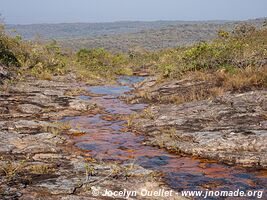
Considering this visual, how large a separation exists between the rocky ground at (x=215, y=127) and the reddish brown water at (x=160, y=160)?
1.66ft

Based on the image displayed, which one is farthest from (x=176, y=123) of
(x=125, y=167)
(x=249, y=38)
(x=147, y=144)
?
(x=249, y=38)

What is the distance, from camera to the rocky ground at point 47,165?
7.57m

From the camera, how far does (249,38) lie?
1148 inches

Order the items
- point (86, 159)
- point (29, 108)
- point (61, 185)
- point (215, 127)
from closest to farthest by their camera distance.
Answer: point (61, 185) < point (86, 159) < point (215, 127) < point (29, 108)

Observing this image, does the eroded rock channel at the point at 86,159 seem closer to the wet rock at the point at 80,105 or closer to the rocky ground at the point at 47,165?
the rocky ground at the point at 47,165

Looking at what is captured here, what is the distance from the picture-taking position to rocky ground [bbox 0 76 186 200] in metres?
7.57

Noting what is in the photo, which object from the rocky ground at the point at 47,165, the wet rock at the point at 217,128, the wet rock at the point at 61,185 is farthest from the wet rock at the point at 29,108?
the wet rock at the point at 61,185

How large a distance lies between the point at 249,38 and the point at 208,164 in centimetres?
2121

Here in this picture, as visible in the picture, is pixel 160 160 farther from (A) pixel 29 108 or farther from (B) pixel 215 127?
(A) pixel 29 108

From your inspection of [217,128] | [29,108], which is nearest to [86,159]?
[217,128]

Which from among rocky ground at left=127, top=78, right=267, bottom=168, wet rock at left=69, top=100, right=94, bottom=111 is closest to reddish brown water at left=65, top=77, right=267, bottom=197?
rocky ground at left=127, top=78, right=267, bottom=168

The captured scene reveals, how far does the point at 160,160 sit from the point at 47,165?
3.13 meters

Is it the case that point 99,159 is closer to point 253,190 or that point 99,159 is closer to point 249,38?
point 253,190

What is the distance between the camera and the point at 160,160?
414 inches
